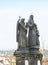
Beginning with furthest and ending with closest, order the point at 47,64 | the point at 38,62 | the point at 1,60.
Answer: the point at 1,60, the point at 47,64, the point at 38,62

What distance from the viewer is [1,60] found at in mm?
65625

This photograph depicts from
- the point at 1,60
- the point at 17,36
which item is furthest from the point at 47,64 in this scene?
the point at 17,36

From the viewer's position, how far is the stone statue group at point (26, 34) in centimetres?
2211

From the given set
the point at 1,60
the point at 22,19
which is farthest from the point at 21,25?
the point at 1,60

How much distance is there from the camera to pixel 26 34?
22438 millimetres

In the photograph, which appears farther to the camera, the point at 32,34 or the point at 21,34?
the point at 21,34

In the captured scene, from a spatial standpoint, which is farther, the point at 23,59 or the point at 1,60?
the point at 1,60

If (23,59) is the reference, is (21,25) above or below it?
above

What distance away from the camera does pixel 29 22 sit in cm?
2244

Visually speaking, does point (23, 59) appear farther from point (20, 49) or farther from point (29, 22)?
point (29, 22)

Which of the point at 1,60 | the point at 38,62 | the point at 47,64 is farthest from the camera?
the point at 1,60

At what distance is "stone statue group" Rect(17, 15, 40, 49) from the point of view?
22109 mm

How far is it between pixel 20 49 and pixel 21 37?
2.78ft

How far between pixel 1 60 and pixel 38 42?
4398 centimetres
